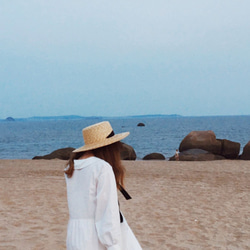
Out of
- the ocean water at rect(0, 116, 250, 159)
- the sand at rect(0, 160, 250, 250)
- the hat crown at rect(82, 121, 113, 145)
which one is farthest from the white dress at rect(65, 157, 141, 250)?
the ocean water at rect(0, 116, 250, 159)

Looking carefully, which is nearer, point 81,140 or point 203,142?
point 203,142

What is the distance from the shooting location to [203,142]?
29156 mm

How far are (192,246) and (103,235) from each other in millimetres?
4046

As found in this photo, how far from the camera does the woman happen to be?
2.33 m

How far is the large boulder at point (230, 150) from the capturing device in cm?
2836

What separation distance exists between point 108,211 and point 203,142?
27435mm

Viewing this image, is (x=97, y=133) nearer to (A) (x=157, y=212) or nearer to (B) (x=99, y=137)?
(B) (x=99, y=137)

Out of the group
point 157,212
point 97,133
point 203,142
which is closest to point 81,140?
point 203,142

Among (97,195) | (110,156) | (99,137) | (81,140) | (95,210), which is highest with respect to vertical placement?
(99,137)

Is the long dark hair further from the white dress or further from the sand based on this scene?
the sand

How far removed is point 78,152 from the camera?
260 cm

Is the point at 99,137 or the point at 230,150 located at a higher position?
the point at 99,137

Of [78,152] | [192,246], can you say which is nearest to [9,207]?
[192,246]

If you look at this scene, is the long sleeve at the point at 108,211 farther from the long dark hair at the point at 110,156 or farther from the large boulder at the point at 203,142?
the large boulder at the point at 203,142
